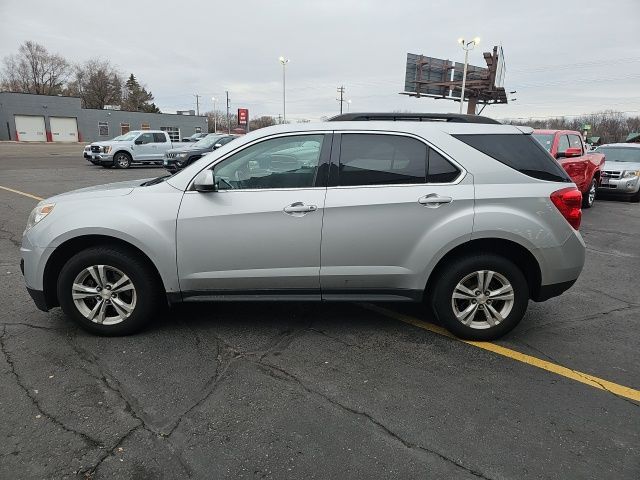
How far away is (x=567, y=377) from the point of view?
3.35m

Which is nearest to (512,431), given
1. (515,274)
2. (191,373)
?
(515,274)

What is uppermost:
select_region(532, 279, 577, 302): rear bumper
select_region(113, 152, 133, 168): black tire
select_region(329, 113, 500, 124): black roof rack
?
select_region(329, 113, 500, 124): black roof rack

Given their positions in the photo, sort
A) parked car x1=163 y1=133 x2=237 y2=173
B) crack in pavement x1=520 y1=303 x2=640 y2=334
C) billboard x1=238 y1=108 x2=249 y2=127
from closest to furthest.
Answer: crack in pavement x1=520 y1=303 x2=640 y2=334 → parked car x1=163 y1=133 x2=237 y2=173 → billboard x1=238 y1=108 x2=249 y2=127

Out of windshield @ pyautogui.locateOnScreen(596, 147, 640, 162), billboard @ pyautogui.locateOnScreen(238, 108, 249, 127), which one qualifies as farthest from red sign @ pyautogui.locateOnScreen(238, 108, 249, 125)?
windshield @ pyautogui.locateOnScreen(596, 147, 640, 162)

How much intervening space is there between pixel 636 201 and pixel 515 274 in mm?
13007

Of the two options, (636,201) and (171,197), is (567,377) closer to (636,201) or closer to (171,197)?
(171,197)

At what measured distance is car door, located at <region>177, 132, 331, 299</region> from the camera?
3.60 m

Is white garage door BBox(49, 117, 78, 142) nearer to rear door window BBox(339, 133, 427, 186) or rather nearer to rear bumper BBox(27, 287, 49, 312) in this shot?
rear bumper BBox(27, 287, 49, 312)

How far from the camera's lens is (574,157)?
33.8ft

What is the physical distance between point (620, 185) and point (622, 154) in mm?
1428

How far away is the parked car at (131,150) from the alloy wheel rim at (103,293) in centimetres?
2008

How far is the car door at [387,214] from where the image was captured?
3.60 m

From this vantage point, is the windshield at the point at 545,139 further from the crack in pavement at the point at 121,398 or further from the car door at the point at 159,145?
the car door at the point at 159,145

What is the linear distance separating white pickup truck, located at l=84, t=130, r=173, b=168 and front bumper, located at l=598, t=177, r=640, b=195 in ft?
62.9
